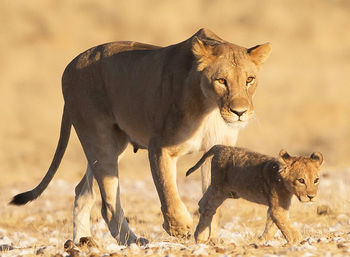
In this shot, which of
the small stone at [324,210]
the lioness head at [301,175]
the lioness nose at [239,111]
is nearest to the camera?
the lioness head at [301,175]

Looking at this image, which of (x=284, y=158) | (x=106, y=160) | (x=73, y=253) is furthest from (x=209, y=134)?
(x=73, y=253)

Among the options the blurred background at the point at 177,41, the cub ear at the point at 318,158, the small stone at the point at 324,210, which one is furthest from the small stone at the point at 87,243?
the blurred background at the point at 177,41

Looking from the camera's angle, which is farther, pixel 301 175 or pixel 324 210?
pixel 324 210

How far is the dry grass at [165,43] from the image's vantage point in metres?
9.74

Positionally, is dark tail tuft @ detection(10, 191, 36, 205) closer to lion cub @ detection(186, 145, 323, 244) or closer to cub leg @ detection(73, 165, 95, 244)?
cub leg @ detection(73, 165, 95, 244)

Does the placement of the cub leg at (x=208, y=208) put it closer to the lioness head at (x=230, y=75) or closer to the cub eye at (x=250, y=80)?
the lioness head at (x=230, y=75)

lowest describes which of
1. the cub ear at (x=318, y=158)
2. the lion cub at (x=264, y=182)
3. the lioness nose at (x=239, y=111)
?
the lion cub at (x=264, y=182)

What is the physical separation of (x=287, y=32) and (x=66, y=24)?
9.04m

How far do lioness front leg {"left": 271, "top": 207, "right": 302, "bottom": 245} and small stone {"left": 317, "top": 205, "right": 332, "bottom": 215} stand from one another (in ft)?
10.9

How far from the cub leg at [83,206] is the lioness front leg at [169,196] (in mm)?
1412

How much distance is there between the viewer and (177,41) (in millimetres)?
33656

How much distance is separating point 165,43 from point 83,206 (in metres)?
25.8

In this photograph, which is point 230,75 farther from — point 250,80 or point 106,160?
point 106,160

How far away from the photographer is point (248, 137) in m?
20.2
